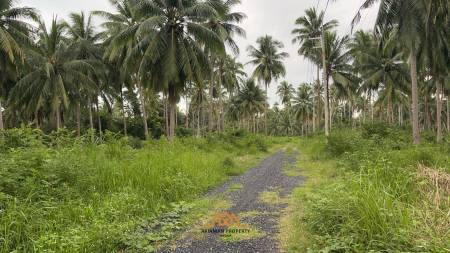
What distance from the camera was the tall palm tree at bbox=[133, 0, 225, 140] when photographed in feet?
52.7

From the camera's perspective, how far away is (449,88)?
28062 mm

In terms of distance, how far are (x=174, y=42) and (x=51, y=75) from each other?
42.5 feet

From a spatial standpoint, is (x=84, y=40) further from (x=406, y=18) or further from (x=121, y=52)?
(x=406, y=18)

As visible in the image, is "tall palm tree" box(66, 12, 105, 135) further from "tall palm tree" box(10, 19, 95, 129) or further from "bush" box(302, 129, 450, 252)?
"bush" box(302, 129, 450, 252)

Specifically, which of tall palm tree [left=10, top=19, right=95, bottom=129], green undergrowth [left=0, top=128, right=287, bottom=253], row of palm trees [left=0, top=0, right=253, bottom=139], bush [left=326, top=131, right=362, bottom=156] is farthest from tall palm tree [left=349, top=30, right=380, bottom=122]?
green undergrowth [left=0, top=128, right=287, bottom=253]

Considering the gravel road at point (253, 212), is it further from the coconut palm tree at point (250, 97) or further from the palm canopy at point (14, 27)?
the coconut palm tree at point (250, 97)

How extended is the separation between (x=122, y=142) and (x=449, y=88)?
28.6 meters

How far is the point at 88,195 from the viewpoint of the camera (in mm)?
6152

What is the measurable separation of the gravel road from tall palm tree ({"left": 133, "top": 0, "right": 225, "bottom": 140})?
754cm

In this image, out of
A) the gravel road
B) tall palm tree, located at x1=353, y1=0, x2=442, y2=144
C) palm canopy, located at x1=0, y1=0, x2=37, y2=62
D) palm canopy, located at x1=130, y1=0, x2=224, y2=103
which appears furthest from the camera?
palm canopy, located at x1=0, y1=0, x2=37, y2=62

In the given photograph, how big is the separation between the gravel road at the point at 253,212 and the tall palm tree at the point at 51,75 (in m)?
18.8

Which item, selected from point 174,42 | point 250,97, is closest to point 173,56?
point 174,42

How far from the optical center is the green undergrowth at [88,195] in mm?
4324

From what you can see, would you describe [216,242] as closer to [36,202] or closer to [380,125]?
[36,202]
